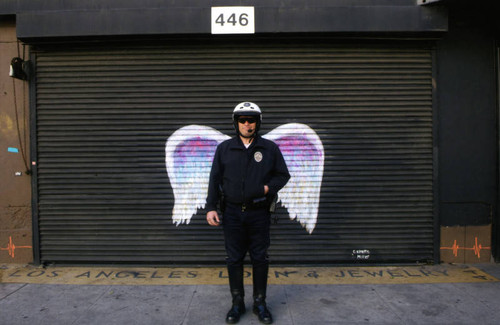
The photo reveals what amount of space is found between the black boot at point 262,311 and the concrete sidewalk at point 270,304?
98 mm

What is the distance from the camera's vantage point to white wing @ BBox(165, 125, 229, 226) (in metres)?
5.27

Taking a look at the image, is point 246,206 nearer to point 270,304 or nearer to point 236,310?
point 236,310

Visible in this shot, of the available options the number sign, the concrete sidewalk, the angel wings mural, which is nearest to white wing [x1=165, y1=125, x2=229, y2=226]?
the angel wings mural

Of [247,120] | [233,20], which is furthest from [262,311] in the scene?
[233,20]

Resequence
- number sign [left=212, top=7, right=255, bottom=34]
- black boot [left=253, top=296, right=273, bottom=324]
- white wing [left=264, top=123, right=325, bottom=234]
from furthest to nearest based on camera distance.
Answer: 1. white wing [left=264, top=123, right=325, bottom=234]
2. number sign [left=212, top=7, right=255, bottom=34]
3. black boot [left=253, top=296, right=273, bottom=324]

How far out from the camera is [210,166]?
525 centimetres

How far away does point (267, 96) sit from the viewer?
5.27 m

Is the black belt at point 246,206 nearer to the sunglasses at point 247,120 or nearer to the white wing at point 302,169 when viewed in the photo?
the sunglasses at point 247,120

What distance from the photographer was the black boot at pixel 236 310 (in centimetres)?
355

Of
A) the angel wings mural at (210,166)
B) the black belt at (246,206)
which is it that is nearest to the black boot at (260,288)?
the black belt at (246,206)

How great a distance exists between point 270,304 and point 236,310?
1.84ft

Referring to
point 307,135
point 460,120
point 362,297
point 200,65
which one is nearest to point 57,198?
point 200,65

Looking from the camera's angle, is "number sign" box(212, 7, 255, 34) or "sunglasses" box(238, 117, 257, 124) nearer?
"sunglasses" box(238, 117, 257, 124)

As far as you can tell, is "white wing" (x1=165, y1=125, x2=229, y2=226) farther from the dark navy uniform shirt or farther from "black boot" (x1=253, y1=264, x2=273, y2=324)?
"black boot" (x1=253, y1=264, x2=273, y2=324)
